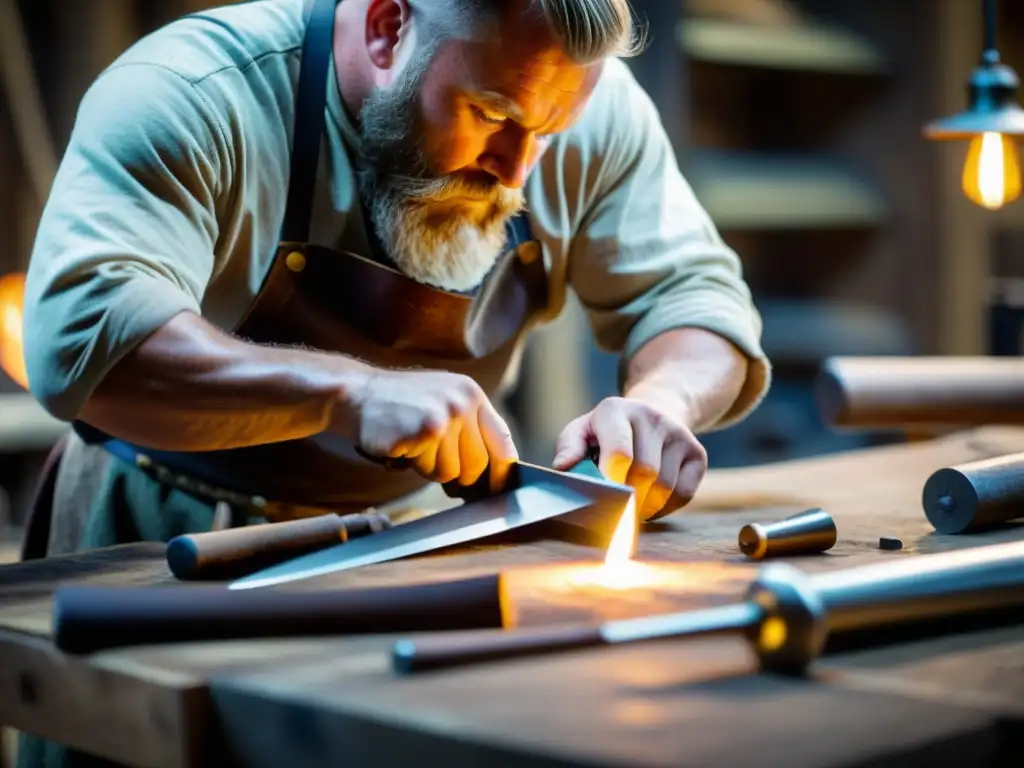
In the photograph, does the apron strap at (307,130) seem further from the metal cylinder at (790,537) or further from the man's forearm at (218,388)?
the metal cylinder at (790,537)

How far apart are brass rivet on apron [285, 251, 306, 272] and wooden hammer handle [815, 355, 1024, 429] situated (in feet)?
3.44

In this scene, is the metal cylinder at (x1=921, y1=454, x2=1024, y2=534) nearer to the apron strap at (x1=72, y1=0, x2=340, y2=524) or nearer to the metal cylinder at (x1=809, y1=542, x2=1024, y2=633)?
the metal cylinder at (x1=809, y1=542, x2=1024, y2=633)

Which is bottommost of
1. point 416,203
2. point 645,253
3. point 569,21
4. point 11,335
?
point 11,335

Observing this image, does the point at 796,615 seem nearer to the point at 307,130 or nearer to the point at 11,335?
the point at 307,130

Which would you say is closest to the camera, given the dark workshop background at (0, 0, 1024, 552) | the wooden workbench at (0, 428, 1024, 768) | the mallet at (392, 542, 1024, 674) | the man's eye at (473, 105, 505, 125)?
the wooden workbench at (0, 428, 1024, 768)

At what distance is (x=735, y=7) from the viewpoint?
514 cm

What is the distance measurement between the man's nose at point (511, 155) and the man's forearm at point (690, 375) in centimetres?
40

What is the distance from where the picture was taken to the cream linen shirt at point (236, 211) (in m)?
1.91

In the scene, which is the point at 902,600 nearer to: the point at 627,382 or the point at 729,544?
the point at 729,544

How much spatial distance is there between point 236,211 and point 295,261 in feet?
0.42

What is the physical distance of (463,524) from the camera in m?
1.93

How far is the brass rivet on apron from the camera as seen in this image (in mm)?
2311

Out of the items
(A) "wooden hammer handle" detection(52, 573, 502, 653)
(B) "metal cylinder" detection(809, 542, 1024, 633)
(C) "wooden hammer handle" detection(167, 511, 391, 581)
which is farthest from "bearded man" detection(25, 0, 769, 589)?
(B) "metal cylinder" detection(809, 542, 1024, 633)

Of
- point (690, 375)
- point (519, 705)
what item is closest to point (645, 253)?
point (690, 375)
